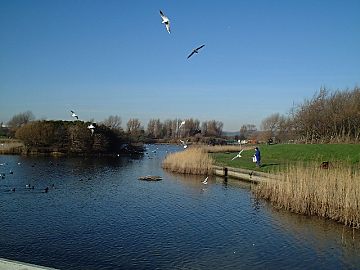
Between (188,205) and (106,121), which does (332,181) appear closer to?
(188,205)

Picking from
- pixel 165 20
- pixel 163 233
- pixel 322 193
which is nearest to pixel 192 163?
pixel 322 193

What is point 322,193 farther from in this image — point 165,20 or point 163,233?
point 165,20

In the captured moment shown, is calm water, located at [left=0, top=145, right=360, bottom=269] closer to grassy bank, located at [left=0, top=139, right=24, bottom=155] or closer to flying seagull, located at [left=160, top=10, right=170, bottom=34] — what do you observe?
flying seagull, located at [left=160, top=10, right=170, bottom=34]

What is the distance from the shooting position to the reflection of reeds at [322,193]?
1353cm

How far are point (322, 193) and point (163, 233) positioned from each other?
6.37 meters

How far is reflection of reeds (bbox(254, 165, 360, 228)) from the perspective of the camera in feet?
44.4

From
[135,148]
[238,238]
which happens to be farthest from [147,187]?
[135,148]

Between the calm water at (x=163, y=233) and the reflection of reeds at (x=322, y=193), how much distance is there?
1.60ft

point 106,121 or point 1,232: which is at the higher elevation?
point 106,121

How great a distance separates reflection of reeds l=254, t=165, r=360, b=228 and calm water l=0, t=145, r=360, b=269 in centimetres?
49

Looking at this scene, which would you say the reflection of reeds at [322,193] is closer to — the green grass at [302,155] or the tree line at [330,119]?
the green grass at [302,155]

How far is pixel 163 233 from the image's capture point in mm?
12883

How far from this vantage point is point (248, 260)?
10469 millimetres

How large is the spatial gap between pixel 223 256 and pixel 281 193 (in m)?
7.18
